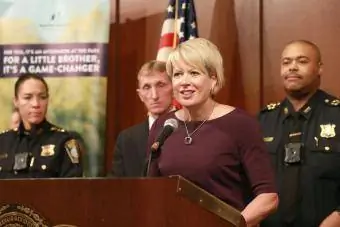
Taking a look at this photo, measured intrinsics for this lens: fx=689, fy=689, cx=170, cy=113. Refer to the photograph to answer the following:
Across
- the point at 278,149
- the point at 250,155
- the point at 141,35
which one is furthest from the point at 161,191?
the point at 141,35

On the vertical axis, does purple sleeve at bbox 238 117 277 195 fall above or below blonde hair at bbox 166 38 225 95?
below

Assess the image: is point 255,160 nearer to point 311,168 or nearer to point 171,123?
point 171,123

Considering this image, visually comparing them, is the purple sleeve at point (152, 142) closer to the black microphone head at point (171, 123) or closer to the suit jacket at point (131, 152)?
the black microphone head at point (171, 123)

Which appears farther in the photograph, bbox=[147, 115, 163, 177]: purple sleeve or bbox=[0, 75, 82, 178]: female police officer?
bbox=[0, 75, 82, 178]: female police officer

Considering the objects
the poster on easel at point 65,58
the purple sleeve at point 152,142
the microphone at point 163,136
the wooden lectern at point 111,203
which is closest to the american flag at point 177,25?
the poster on easel at point 65,58

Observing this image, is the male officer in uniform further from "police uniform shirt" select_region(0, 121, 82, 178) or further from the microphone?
the microphone

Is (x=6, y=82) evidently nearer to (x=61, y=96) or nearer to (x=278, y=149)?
(x=61, y=96)

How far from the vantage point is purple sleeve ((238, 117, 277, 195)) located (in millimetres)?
1992

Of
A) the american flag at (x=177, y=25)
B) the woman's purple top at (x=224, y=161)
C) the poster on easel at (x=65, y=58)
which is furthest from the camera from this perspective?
Result: the poster on easel at (x=65, y=58)

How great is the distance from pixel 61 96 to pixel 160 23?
75 cm

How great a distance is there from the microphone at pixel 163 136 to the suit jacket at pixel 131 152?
1.20m

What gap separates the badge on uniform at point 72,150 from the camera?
3.37 meters

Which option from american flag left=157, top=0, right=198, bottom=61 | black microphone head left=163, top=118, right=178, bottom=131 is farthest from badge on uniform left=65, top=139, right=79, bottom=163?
black microphone head left=163, top=118, right=178, bottom=131

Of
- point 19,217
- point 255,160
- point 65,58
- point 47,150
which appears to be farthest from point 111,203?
A: point 65,58
